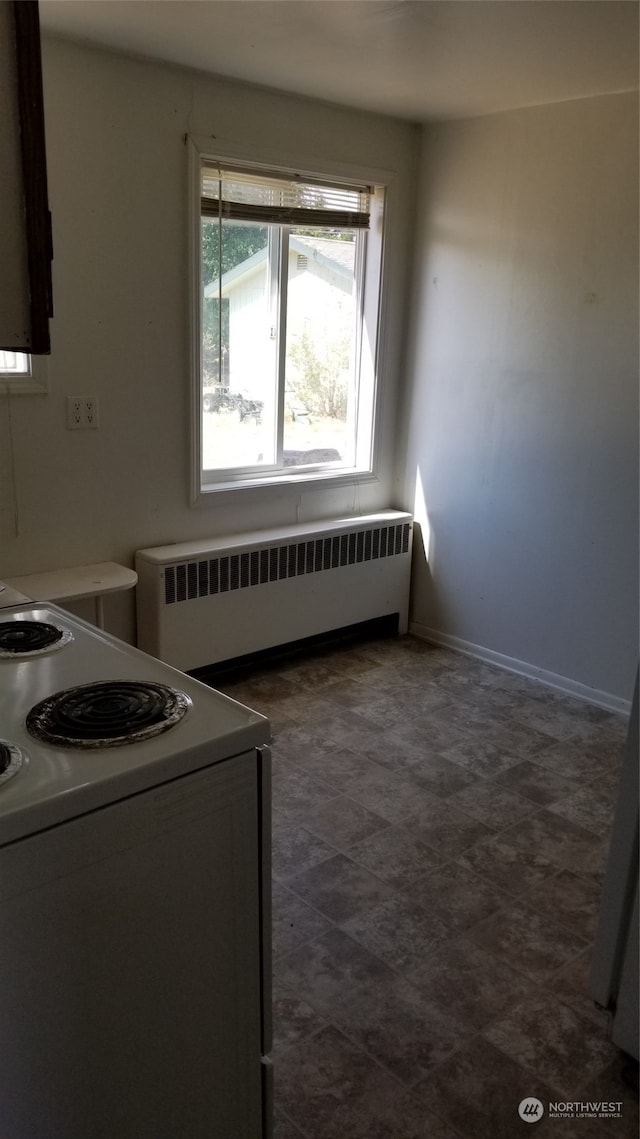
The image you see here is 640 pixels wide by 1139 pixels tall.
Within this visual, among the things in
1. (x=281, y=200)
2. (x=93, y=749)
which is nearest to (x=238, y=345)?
(x=281, y=200)

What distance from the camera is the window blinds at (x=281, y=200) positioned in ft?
11.0

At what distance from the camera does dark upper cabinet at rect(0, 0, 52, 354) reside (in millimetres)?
859

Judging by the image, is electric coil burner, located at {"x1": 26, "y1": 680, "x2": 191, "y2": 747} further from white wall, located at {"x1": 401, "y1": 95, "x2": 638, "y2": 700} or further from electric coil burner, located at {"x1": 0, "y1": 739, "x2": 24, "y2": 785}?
white wall, located at {"x1": 401, "y1": 95, "x2": 638, "y2": 700}

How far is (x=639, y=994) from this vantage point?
69.6 inches

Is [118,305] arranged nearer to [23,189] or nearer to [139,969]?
[23,189]

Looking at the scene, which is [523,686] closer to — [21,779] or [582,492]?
[582,492]

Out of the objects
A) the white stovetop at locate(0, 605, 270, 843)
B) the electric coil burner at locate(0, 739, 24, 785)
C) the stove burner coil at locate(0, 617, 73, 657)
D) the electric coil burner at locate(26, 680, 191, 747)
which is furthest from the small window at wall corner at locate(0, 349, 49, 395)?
the electric coil burner at locate(0, 739, 24, 785)

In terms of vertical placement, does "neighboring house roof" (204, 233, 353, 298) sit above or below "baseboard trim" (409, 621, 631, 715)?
above

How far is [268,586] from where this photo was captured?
376cm

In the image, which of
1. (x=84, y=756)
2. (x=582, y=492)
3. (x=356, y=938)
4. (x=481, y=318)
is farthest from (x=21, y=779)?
(x=481, y=318)

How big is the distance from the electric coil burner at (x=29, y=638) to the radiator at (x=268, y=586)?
162 cm

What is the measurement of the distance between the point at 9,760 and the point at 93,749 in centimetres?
12

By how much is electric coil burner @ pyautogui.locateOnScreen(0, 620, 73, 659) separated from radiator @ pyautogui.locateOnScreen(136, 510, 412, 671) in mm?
1623

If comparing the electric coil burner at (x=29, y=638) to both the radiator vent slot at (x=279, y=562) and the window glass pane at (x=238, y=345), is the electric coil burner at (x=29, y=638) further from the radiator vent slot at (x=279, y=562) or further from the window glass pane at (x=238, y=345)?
the window glass pane at (x=238, y=345)
